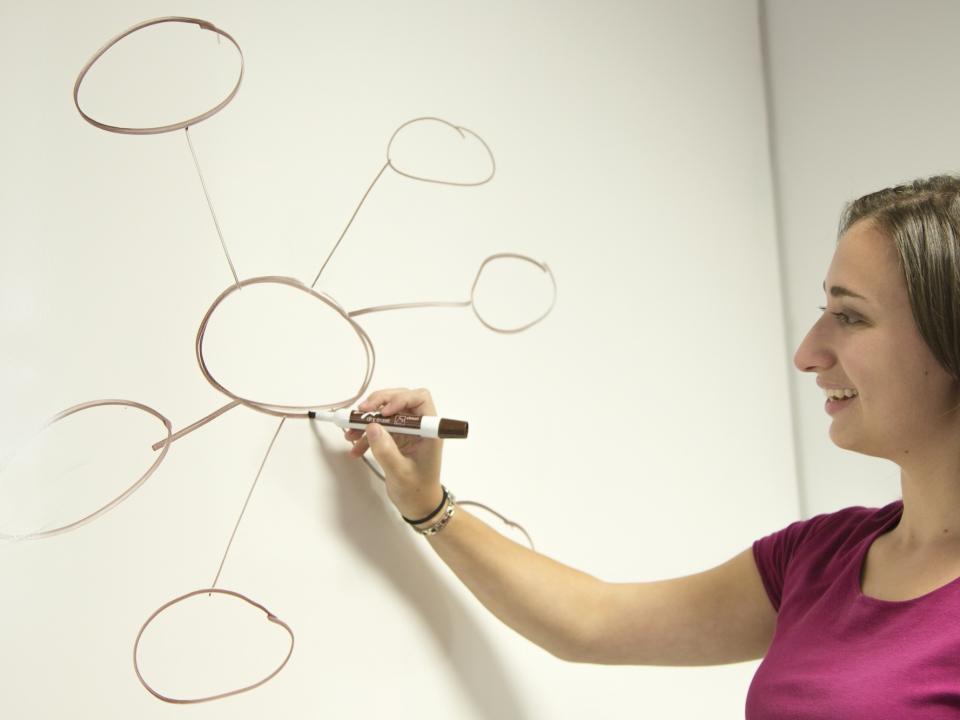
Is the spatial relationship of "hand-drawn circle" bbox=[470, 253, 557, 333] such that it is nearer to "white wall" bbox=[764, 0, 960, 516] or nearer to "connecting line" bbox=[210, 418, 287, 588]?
"connecting line" bbox=[210, 418, 287, 588]

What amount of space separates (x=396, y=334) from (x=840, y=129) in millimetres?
638

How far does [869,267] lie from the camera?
0.54 metres

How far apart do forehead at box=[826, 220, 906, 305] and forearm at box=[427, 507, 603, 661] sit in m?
0.30

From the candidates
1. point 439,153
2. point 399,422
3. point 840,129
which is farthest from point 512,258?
point 840,129

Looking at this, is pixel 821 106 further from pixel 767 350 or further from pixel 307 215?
pixel 307 215

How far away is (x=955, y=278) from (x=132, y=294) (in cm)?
53

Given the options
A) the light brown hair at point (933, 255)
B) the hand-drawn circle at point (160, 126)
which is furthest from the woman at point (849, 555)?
the hand-drawn circle at point (160, 126)

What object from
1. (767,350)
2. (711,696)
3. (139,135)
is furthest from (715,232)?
(139,135)

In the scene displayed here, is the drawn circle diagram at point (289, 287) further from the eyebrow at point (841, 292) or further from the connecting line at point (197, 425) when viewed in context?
the eyebrow at point (841, 292)

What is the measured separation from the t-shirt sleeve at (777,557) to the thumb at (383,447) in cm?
33

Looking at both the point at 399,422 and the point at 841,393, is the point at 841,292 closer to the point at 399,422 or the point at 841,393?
the point at 841,393

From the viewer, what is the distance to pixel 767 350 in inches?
35.1

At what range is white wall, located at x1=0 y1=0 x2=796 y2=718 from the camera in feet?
1.54

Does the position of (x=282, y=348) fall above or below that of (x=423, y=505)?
above
